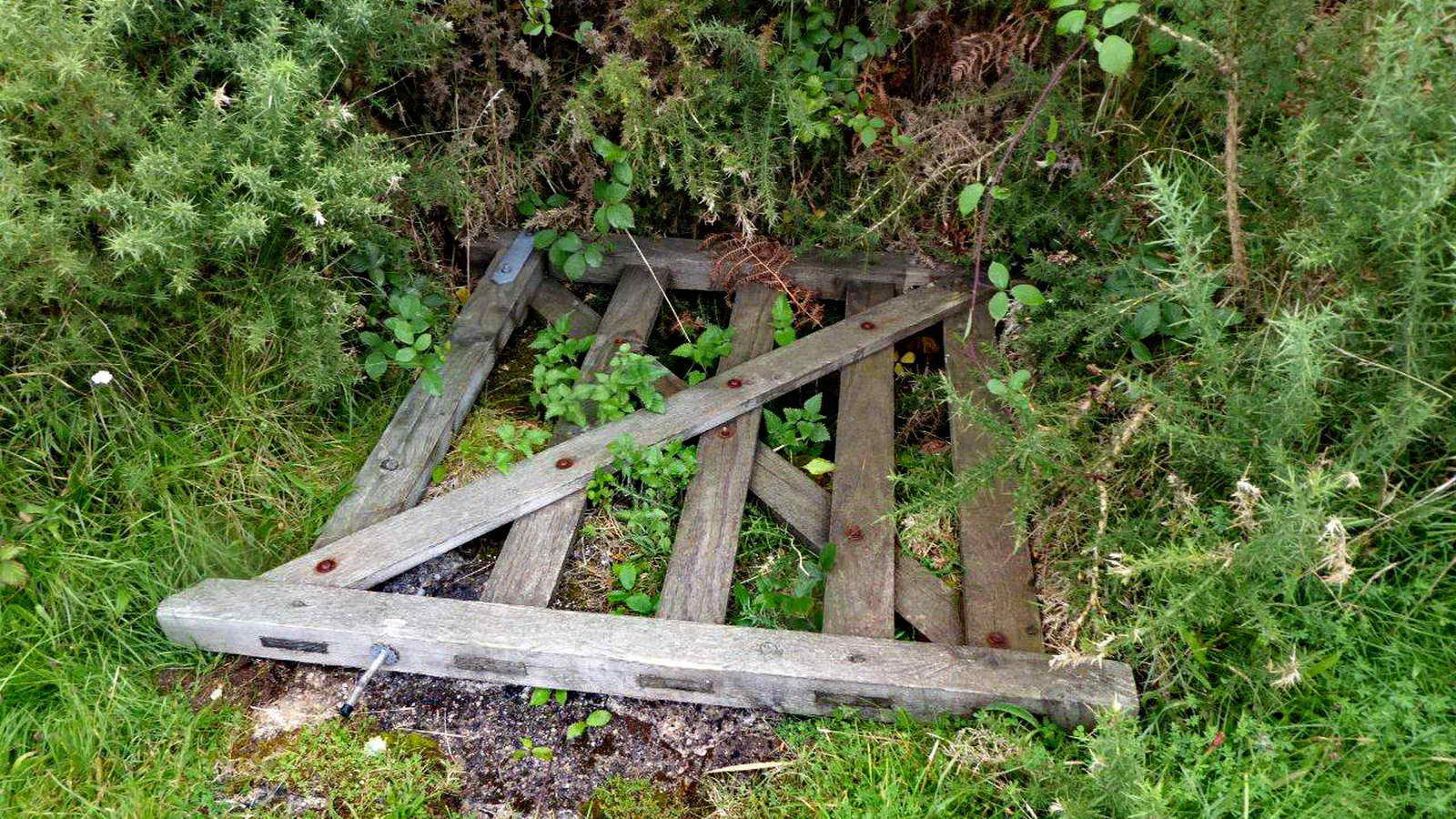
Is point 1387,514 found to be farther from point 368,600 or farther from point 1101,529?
point 368,600

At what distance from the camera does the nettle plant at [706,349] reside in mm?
3057

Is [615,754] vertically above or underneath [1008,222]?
underneath

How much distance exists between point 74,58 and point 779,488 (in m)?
2.09

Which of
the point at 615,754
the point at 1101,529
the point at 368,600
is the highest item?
the point at 1101,529

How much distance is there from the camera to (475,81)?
3342 mm

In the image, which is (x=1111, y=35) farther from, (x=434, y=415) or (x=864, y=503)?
(x=434, y=415)

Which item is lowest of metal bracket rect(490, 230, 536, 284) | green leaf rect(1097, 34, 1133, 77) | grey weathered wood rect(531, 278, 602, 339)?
grey weathered wood rect(531, 278, 602, 339)

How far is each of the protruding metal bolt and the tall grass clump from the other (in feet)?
1.09

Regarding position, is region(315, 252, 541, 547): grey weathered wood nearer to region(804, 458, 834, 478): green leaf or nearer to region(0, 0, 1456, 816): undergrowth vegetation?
region(0, 0, 1456, 816): undergrowth vegetation

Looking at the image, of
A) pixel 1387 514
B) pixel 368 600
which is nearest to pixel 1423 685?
pixel 1387 514

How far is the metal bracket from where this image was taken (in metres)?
3.40

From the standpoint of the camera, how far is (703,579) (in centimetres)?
248

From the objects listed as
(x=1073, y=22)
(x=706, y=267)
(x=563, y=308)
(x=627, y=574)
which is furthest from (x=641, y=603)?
(x=1073, y=22)

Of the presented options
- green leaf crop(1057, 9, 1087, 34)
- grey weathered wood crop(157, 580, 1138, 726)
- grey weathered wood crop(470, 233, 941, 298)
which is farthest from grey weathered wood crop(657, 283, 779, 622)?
green leaf crop(1057, 9, 1087, 34)
